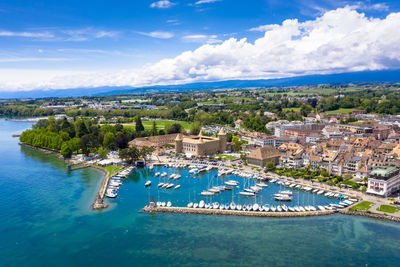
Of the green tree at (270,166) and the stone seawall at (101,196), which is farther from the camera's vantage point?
the green tree at (270,166)

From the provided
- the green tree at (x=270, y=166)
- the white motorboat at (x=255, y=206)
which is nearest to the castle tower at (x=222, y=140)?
the green tree at (x=270, y=166)

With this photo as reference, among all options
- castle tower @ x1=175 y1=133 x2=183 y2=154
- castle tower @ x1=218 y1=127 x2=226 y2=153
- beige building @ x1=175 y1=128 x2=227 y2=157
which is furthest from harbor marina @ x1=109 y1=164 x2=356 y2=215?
castle tower @ x1=218 y1=127 x2=226 y2=153

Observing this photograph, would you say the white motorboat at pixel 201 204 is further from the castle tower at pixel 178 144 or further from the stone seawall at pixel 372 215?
the castle tower at pixel 178 144

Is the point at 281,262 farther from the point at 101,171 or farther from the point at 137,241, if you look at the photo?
the point at 101,171

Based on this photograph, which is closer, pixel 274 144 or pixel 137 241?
pixel 137 241

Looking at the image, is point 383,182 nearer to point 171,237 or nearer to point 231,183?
point 231,183

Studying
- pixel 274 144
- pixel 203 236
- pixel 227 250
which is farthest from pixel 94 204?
pixel 274 144
